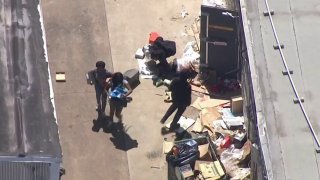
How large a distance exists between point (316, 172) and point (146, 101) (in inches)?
215

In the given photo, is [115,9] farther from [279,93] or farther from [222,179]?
[279,93]

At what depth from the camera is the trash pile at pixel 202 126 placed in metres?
15.8

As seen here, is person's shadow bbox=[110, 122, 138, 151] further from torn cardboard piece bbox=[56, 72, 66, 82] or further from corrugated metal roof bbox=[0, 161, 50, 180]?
corrugated metal roof bbox=[0, 161, 50, 180]

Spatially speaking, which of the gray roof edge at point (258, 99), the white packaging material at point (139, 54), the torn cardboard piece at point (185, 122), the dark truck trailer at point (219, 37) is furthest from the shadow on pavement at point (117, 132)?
the gray roof edge at point (258, 99)

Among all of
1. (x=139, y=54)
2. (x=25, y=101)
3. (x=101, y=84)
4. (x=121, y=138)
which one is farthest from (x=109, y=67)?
(x=25, y=101)

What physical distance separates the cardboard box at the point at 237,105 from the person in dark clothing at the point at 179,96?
0.91 m

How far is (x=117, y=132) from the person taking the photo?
16.8 m

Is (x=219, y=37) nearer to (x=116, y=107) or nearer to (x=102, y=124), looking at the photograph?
(x=116, y=107)

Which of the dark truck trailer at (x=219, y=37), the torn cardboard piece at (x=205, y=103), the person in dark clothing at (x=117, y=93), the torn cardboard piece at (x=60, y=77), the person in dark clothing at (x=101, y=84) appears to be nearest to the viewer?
the person in dark clothing at (x=117, y=93)

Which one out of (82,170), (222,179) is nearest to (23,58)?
(82,170)

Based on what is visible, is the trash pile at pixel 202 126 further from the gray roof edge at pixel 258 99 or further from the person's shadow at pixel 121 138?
the gray roof edge at pixel 258 99

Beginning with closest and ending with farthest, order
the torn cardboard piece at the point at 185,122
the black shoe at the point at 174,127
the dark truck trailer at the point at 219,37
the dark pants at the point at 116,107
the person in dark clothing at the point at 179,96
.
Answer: the person in dark clothing at the point at 179,96, the dark pants at the point at 116,107, the dark truck trailer at the point at 219,37, the black shoe at the point at 174,127, the torn cardboard piece at the point at 185,122

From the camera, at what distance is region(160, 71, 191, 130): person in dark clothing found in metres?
15.8

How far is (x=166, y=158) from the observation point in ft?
53.4
